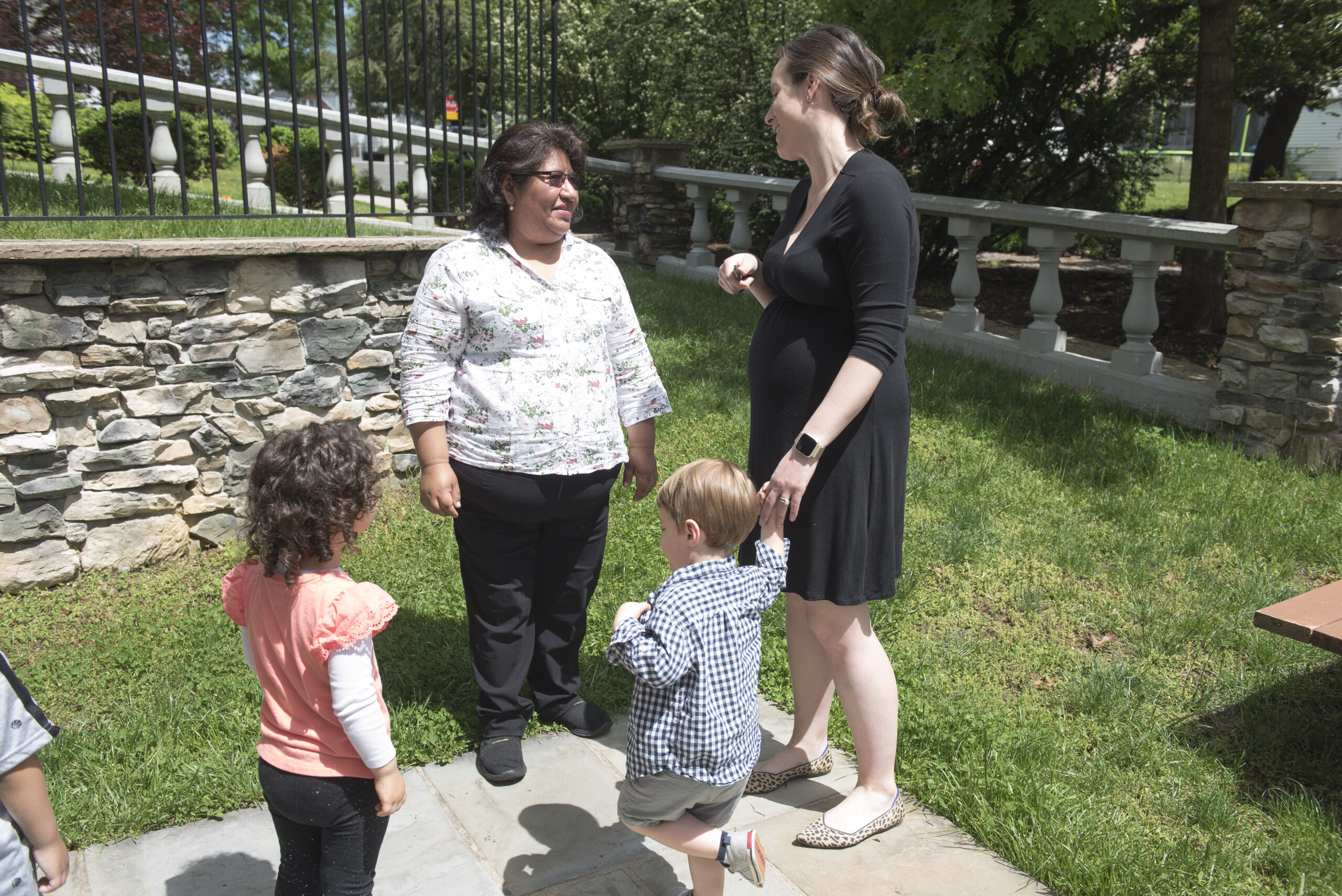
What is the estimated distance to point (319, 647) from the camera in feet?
5.95

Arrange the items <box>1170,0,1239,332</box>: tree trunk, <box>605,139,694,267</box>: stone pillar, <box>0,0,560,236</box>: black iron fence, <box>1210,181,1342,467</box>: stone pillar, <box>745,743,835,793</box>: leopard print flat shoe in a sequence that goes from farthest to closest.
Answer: <box>605,139,694,267</box>: stone pillar
<box>1170,0,1239,332</box>: tree trunk
<box>1210,181,1342,467</box>: stone pillar
<box>0,0,560,236</box>: black iron fence
<box>745,743,835,793</box>: leopard print flat shoe

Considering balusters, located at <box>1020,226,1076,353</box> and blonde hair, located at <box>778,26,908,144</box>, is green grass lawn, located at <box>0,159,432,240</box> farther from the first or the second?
balusters, located at <box>1020,226,1076,353</box>

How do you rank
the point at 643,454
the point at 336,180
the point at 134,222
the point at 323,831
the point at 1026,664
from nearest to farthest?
the point at 323,831 → the point at 643,454 → the point at 1026,664 → the point at 134,222 → the point at 336,180

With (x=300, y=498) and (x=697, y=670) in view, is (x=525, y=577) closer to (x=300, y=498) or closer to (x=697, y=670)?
(x=697, y=670)

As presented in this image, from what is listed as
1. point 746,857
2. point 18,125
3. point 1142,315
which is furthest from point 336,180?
point 746,857

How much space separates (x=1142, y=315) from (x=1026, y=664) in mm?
3208

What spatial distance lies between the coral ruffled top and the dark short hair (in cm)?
122

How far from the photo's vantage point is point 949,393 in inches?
228

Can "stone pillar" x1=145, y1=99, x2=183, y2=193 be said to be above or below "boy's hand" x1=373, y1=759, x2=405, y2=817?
above

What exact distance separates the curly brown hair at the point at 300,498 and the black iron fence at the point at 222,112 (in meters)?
2.23

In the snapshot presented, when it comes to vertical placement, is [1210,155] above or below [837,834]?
above

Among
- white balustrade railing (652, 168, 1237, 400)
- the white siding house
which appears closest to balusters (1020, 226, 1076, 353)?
white balustrade railing (652, 168, 1237, 400)

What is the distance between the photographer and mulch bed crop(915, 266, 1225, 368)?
7180mm

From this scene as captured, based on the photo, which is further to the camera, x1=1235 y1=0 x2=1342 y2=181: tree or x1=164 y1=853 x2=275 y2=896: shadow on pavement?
x1=1235 y1=0 x2=1342 y2=181: tree
